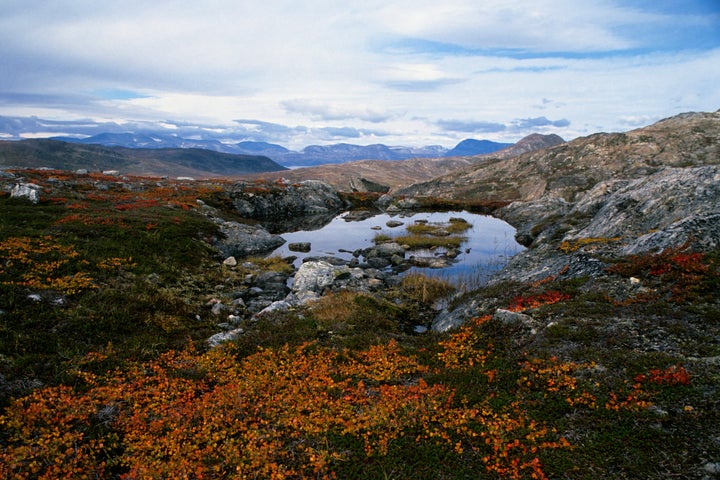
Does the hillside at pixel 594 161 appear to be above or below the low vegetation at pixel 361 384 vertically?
above

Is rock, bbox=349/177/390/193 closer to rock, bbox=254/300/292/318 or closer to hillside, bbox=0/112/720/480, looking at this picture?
hillside, bbox=0/112/720/480

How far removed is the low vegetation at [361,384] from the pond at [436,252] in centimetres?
1593

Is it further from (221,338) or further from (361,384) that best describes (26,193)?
(361,384)

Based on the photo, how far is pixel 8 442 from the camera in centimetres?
1081

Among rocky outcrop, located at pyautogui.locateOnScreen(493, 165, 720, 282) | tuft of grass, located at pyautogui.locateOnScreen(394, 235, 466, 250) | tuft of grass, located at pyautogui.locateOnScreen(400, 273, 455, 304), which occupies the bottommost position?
tuft of grass, located at pyautogui.locateOnScreen(400, 273, 455, 304)

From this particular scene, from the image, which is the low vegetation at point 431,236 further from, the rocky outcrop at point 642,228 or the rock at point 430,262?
the rocky outcrop at point 642,228

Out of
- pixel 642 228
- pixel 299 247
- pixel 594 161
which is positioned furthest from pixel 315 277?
pixel 594 161

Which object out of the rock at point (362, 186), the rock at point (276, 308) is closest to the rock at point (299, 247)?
the rock at point (276, 308)

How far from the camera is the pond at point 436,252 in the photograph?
133ft

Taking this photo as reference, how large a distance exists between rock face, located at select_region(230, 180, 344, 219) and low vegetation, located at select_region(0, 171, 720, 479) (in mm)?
50351

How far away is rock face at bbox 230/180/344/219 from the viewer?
246ft

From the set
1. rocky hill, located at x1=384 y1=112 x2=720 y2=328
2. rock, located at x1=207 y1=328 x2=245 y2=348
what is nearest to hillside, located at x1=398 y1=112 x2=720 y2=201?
rocky hill, located at x1=384 y1=112 x2=720 y2=328

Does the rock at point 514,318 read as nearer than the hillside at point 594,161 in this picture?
Yes

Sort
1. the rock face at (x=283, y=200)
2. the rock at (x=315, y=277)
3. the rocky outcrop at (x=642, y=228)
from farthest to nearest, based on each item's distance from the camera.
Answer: the rock face at (x=283, y=200)
the rock at (x=315, y=277)
the rocky outcrop at (x=642, y=228)
